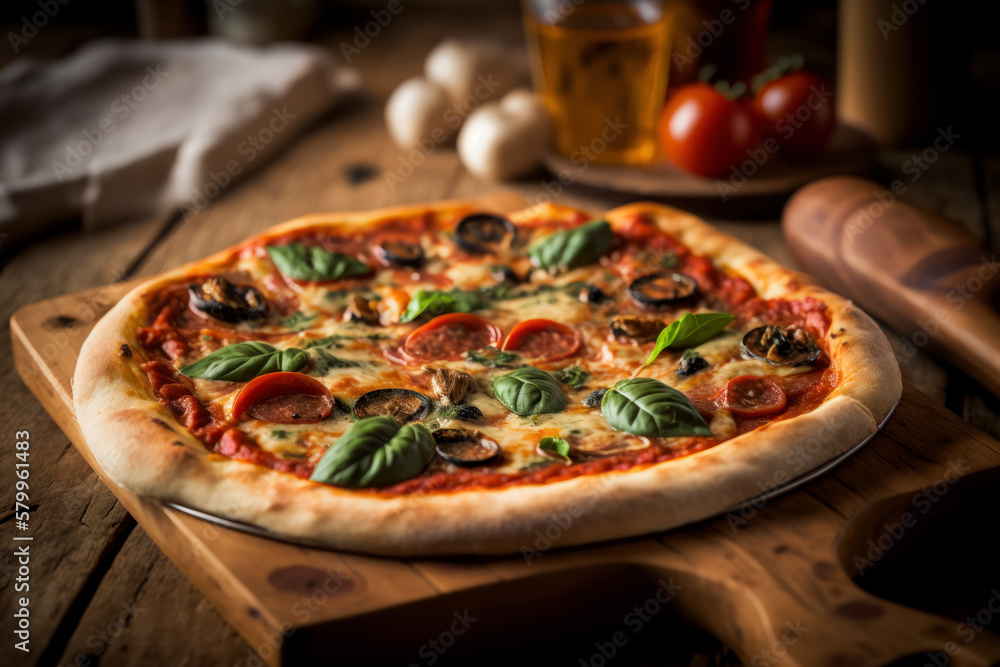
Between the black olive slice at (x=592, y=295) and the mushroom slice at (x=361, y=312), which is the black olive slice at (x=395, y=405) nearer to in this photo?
the mushroom slice at (x=361, y=312)

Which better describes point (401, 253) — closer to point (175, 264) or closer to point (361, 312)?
point (361, 312)

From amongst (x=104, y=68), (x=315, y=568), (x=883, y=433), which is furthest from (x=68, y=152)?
(x=883, y=433)

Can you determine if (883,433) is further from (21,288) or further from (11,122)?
(11,122)

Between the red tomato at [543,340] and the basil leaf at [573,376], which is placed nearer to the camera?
the basil leaf at [573,376]

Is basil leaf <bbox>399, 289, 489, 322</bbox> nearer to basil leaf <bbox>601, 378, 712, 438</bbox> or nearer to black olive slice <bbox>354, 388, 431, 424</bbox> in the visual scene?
black olive slice <bbox>354, 388, 431, 424</bbox>

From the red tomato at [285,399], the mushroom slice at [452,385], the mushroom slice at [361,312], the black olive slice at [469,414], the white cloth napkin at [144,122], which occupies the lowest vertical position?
the black olive slice at [469,414]

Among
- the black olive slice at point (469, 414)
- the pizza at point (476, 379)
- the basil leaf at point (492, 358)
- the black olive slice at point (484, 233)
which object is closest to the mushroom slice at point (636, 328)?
the pizza at point (476, 379)
